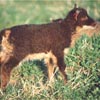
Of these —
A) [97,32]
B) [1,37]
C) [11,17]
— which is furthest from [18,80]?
[11,17]

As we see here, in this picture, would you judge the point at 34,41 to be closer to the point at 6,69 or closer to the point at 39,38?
the point at 39,38

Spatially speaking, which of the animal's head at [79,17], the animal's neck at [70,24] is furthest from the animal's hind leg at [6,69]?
the animal's head at [79,17]

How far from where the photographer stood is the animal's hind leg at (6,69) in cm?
1017

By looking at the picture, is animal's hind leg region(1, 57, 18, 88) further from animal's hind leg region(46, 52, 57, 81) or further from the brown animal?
animal's hind leg region(46, 52, 57, 81)

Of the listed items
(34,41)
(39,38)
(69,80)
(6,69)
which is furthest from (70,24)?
(6,69)

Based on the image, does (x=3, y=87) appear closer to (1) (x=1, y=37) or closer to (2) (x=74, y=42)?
(1) (x=1, y=37)

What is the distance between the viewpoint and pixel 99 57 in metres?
10.7

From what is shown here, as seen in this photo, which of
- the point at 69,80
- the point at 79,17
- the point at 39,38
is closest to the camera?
the point at 69,80

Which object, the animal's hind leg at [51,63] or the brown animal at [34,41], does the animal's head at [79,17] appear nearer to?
the brown animal at [34,41]

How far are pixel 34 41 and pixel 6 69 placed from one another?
0.69m

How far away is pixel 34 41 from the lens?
1024cm

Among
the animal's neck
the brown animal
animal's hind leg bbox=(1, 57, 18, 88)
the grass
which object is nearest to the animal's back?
the brown animal

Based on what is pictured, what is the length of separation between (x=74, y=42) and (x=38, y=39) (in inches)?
44.8

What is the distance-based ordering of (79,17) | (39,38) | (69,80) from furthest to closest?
(79,17) < (39,38) < (69,80)
